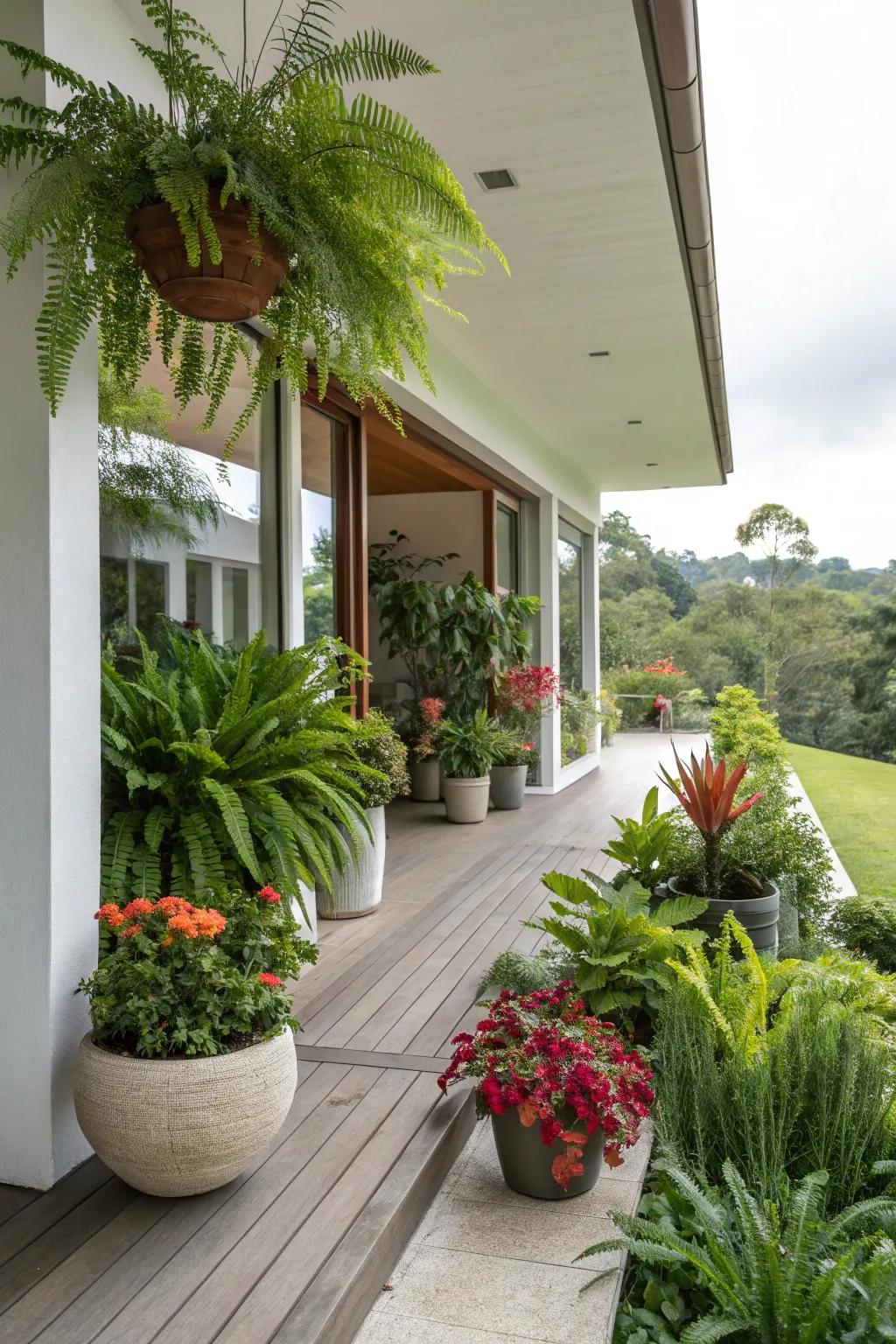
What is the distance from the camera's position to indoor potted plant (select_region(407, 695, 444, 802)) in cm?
709

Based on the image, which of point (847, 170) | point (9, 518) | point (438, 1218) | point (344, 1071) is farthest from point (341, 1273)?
point (847, 170)

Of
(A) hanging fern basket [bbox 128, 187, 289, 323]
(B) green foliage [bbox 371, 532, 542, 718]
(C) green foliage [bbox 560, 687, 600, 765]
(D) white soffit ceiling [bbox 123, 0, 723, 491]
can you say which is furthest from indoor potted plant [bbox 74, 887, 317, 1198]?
(C) green foliage [bbox 560, 687, 600, 765]

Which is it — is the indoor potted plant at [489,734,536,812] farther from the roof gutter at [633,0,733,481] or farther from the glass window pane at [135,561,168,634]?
the glass window pane at [135,561,168,634]

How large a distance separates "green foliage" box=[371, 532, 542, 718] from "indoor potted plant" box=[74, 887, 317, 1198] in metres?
5.05

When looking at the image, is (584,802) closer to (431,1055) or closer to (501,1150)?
(431,1055)

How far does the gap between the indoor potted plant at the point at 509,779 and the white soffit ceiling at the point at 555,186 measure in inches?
100

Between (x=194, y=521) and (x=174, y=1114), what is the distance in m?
2.11

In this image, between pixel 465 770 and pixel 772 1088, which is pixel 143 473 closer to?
pixel 772 1088

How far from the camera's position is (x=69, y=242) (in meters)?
1.94

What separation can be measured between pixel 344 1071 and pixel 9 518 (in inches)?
65.9

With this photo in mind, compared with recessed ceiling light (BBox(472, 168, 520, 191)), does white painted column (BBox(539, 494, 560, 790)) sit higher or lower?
lower

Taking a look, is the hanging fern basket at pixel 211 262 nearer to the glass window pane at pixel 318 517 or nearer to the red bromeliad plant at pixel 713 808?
the red bromeliad plant at pixel 713 808

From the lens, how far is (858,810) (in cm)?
1218

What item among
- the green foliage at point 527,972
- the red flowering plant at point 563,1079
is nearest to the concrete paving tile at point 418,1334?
the red flowering plant at point 563,1079
